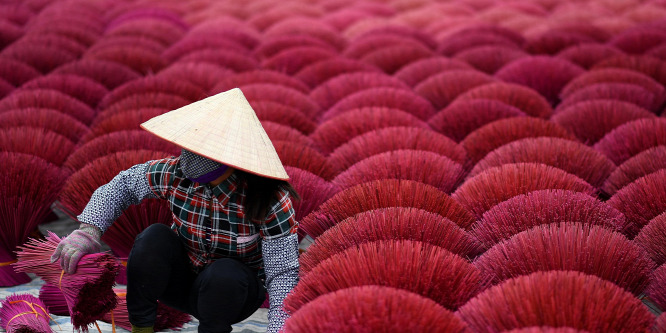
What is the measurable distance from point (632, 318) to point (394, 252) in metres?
0.40

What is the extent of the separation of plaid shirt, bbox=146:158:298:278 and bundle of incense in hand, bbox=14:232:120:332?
0.54ft

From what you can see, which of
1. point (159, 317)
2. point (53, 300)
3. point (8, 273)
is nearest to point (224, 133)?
point (159, 317)

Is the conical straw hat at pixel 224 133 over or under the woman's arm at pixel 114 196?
over

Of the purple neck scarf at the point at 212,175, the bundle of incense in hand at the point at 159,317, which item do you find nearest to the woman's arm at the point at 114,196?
the purple neck scarf at the point at 212,175

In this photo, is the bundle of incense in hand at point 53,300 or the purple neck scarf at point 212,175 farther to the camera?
the bundle of incense in hand at point 53,300

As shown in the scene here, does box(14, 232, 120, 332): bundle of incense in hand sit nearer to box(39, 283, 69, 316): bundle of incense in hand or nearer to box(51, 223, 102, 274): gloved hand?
box(51, 223, 102, 274): gloved hand

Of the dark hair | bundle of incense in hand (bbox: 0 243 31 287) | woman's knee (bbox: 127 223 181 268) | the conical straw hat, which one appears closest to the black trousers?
woman's knee (bbox: 127 223 181 268)

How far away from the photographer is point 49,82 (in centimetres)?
244

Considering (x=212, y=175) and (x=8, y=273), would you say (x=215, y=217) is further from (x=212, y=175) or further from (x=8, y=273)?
(x=8, y=273)

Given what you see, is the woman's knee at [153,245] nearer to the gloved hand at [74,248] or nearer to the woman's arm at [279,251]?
the gloved hand at [74,248]

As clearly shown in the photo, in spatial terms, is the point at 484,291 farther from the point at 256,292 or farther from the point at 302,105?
the point at 302,105

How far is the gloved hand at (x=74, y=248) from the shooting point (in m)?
1.22

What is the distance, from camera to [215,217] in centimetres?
126

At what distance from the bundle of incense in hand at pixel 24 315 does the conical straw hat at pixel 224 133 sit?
1.65ft
